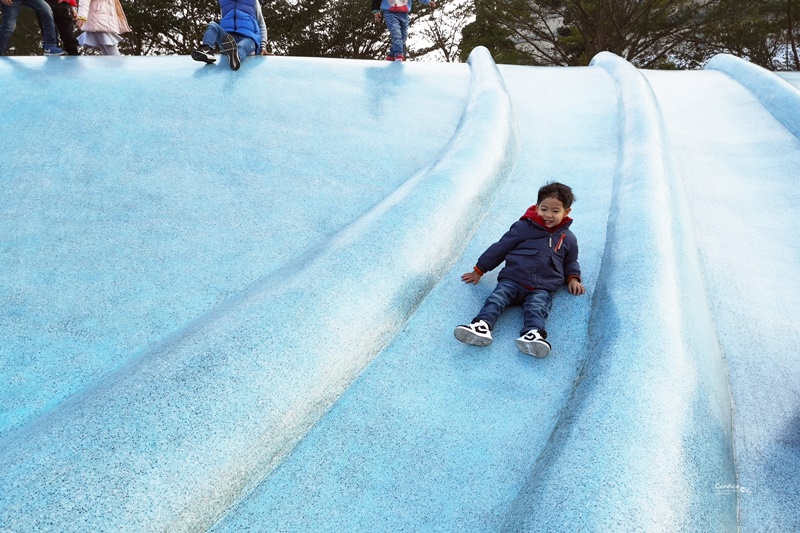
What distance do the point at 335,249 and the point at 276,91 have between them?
292 centimetres

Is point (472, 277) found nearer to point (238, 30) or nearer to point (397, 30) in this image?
point (238, 30)

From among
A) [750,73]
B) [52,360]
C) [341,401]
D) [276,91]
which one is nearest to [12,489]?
[52,360]

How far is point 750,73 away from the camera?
7730 mm

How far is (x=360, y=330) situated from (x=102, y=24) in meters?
6.04

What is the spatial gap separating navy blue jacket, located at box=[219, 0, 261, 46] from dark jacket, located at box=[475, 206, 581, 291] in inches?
174

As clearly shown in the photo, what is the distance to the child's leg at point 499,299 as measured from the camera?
290cm

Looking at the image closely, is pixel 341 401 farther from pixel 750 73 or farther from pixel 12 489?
pixel 750 73

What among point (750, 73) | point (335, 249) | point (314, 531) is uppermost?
point (750, 73)

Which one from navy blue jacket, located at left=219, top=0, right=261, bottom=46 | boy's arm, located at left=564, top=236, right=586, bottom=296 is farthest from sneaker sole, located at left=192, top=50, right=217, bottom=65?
boy's arm, located at left=564, top=236, right=586, bottom=296

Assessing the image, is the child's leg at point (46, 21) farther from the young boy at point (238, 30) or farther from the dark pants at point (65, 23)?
the young boy at point (238, 30)

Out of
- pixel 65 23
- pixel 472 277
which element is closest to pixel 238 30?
pixel 65 23

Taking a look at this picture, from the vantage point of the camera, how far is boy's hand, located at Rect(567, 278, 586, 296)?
313 cm

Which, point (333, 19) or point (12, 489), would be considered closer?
point (12, 489)

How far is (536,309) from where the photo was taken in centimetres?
292
